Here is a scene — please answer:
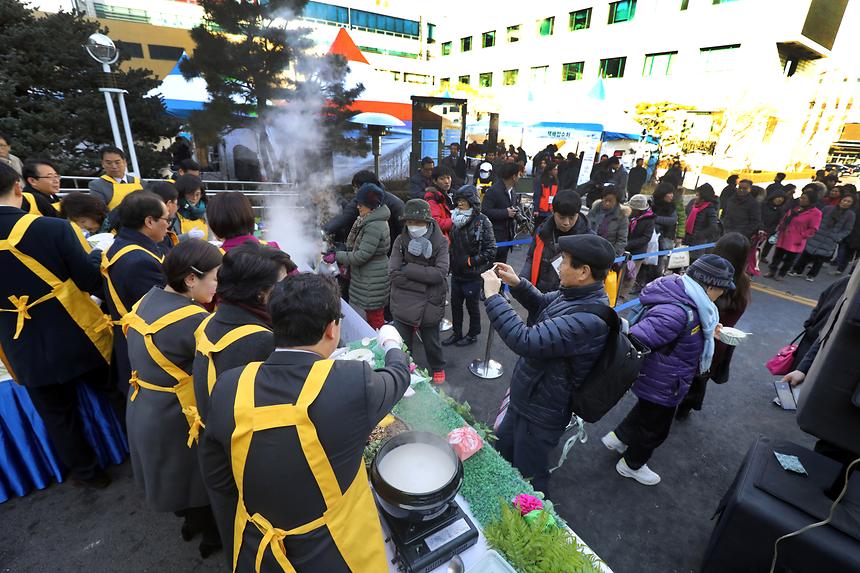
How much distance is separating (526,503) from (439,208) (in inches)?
151

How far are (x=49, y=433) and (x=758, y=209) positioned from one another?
32.8 ft

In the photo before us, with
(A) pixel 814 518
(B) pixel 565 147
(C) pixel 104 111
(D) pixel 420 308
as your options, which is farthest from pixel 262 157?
(B) pixel 565 147

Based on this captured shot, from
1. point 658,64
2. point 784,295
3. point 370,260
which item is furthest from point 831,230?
point 658,64

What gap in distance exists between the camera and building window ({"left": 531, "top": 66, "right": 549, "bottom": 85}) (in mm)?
31914

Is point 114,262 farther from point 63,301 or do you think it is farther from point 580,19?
point 580,19

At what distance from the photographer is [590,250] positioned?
2074 millimetres

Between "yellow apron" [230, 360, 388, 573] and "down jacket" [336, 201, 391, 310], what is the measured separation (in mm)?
2742

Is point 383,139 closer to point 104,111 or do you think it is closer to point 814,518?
point 104,111

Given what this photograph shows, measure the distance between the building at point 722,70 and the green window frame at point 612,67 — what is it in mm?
70

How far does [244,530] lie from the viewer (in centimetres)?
135

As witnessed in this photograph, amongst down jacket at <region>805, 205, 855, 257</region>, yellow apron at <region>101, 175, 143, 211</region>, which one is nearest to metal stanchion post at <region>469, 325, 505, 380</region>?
yellow apron at <region>101, 175, 143, 211</region>

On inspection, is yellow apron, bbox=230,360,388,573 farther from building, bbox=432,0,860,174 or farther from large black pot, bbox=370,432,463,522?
building, bbox=432,0,860,174

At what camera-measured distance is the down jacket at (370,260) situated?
390 centimetres

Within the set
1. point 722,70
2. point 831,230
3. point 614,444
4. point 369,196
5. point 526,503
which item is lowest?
point 614,444
